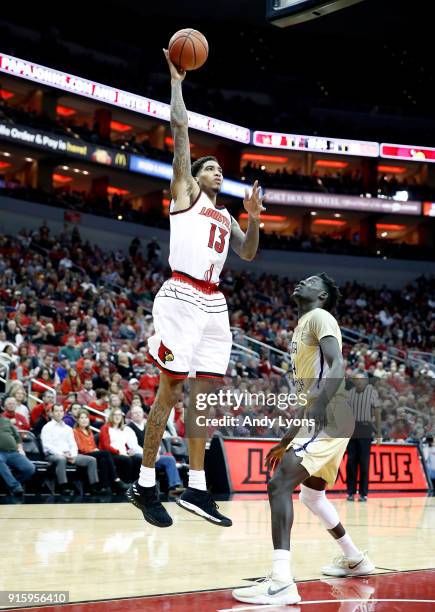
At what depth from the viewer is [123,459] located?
11492mm

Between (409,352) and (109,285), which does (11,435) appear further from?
(409,352)

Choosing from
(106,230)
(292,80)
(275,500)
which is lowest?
(275,500)

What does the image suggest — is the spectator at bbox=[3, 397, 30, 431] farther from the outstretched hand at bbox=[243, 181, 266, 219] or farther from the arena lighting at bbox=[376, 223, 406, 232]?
the arena lighting at bbox=[376, 223, 406, 232]

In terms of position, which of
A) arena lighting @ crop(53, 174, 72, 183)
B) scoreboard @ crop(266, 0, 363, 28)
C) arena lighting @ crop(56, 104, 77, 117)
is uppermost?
arena lighting @ crop(56, 104, 77, 117)

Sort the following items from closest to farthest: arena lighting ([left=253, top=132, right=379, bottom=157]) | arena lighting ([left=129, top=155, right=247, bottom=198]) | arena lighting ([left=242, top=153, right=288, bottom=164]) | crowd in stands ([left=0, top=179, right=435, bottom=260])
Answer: crowd in stands ([left=0, top=179, right=435, bottom=260])
arena lighting ([left=129, top=155, right=247, bottom=198])
arena lighting ([left=253, top=132, right=379, bottom=157])
arena lighting ([left=242, top=153, right=288, bottom=164])

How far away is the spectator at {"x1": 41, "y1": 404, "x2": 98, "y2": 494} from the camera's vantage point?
10852 mm

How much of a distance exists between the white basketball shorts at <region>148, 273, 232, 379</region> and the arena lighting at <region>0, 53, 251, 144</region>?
903 inches

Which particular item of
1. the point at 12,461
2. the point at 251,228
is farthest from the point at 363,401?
the point at 251,228

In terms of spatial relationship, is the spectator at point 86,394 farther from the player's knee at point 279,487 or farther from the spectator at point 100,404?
the player's knee at point 279,487

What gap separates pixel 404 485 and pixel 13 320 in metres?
7.98

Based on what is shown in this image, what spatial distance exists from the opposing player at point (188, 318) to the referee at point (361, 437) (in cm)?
731

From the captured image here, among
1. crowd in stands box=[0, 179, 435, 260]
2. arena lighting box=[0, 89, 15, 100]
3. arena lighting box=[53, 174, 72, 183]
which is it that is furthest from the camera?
arena lighting box=[53, 174, 72, 183]

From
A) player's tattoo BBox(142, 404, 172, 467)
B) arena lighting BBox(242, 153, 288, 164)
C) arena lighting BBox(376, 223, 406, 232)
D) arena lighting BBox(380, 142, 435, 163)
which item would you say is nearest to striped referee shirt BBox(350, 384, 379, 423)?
player's tattoo BBox(142, 404, 172, 467)

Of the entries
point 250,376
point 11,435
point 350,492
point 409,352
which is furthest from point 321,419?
point 409,352
